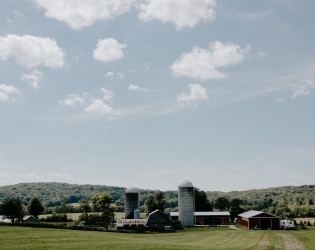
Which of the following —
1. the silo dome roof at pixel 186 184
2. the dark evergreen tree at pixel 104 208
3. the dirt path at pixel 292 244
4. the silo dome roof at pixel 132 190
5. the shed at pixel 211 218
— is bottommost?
the shed at pixel 211 218

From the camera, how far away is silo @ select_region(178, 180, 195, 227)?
77.3 metres

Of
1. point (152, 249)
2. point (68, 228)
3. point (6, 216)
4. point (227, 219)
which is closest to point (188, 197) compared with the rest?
point (227, 219)

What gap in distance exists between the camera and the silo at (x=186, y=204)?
7731 centimetres

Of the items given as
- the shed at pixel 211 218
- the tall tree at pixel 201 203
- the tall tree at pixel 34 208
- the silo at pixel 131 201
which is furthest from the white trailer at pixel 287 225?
the tall tree at pixel 34 208

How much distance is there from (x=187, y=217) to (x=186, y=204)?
3138mm

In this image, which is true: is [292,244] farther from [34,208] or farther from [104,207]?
[34,208]

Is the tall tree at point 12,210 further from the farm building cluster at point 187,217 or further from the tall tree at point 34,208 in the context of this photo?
the farm building cluster at point 187,217

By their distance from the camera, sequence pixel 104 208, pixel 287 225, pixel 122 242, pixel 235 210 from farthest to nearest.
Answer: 1. pixel 235 210
2. pixel 104 208
3. pixel 287 225
4. pixel 122 242

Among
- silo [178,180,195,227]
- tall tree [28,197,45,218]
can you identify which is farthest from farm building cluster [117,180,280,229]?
tall tree [28,197,45,218]

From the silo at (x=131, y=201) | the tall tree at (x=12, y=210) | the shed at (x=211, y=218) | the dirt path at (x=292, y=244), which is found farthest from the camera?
the silo at (x=131, y=201)

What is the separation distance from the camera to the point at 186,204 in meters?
77.9

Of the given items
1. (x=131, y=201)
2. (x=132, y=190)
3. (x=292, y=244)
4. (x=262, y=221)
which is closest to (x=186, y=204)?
(x=131, y=201)

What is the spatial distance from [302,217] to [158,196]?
50752 mm

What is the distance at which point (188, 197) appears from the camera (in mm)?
78375
